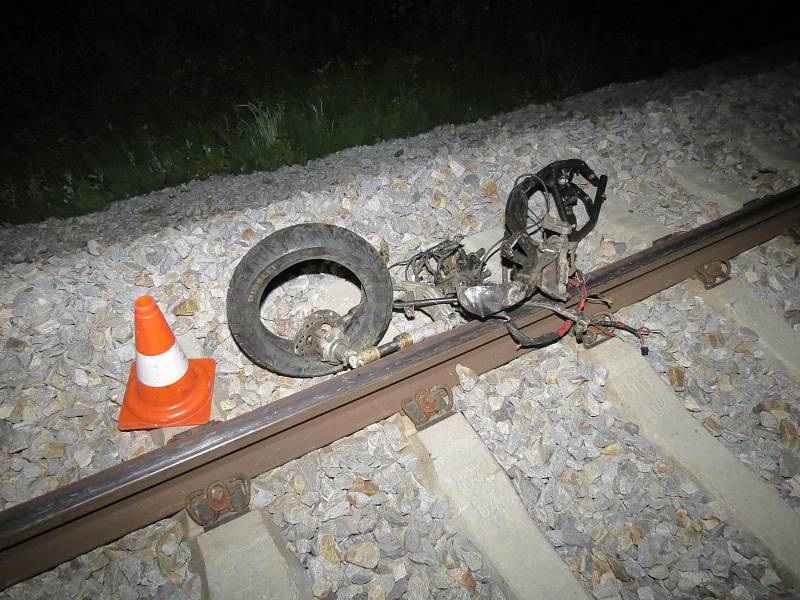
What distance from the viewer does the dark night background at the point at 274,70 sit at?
18.5 ft

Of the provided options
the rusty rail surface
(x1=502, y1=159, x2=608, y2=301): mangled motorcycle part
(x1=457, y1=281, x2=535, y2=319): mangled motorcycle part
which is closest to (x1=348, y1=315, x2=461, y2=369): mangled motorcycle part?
the rusty rail surface

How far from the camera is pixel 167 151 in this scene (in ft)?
18.9

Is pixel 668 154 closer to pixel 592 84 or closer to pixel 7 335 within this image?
pixel 592 84

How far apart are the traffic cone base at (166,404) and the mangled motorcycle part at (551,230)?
2.31 metres

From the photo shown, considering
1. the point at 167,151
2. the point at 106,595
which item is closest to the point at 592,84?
the point at 167,151

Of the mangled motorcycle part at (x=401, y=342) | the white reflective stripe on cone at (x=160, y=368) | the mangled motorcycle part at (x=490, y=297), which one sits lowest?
the mangled motorcycle part at (x=490, y=297)

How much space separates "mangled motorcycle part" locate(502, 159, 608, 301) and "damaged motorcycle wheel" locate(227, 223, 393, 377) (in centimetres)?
102

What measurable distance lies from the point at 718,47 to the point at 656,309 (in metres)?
7.04

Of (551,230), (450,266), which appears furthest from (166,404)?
(551,230)

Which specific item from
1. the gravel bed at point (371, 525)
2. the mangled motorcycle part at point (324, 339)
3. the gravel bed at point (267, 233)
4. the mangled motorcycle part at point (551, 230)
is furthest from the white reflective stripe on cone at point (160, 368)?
the mangled motorcycle part at point (551, 230)

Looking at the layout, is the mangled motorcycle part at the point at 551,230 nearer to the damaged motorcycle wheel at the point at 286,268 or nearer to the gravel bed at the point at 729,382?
the gravel bed at the point at 729,382

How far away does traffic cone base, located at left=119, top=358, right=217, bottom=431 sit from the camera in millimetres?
3057

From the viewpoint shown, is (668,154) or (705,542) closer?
(705,542)

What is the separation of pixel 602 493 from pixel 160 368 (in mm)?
2729
